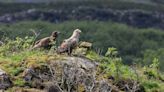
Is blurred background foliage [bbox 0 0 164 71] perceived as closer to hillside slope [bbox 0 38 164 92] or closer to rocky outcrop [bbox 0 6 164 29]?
rocky outcrop [bbox 0 6 164 29]

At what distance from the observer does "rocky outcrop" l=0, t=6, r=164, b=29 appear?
7237 inches

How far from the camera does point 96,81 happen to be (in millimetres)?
17531

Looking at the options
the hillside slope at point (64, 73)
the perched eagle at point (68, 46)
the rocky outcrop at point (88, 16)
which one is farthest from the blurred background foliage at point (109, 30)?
the perched eagle at point (68, 46)

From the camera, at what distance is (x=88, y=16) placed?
189m

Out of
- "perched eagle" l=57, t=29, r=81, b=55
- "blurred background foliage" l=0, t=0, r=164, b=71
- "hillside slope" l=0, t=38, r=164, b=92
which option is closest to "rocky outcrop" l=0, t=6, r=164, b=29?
"blurred background foliage" l=0, t=0, r=164, b=71

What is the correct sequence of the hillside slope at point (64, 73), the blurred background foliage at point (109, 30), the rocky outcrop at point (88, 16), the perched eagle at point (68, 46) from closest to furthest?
the hillside slope at point (64, 73) → the perched eagle at point (68, 46) → the blurred background foliage at point (109, 30) → the rocky outcrop at point (88, 16)

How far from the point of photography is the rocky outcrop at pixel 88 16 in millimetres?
183825

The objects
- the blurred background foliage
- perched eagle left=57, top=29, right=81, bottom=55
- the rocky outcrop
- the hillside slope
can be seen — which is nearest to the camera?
the hillside slope

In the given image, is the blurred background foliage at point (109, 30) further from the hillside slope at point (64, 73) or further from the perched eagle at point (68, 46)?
the perched eagle at point (68, 46)

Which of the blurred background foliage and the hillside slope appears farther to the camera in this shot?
the blurred background foliage

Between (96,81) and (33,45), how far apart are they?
11.6 feet

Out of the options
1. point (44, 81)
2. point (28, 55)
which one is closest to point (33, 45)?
point (28, 55)

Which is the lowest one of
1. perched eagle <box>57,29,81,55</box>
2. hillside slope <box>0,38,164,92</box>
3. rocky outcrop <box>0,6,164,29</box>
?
rocky outcrop <box>0,6,164,29</box>

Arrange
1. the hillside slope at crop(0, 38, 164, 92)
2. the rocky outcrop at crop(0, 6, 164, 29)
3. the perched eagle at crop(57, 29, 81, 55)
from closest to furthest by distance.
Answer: the hillside slope at crop(0, 38, 164, 92) < the perched eagle at crop(57, 29, 81, 55) < the rocky outcrop at crop(0, 6, 164, 29)
